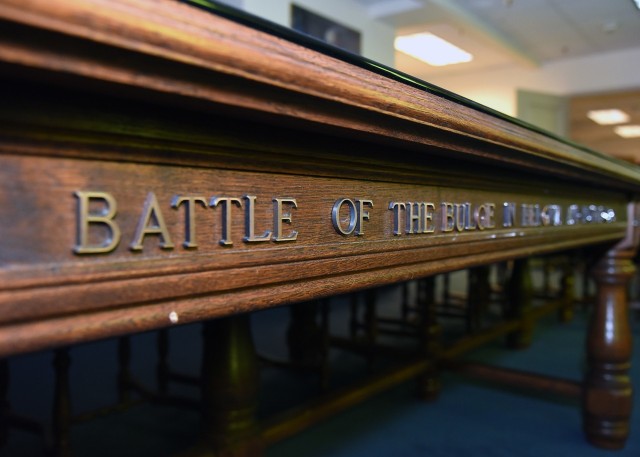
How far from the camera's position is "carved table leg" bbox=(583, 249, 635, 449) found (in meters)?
1.81

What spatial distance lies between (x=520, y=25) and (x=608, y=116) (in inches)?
276

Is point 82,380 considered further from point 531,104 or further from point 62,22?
point 531,104

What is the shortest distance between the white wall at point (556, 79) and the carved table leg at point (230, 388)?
25.0 feet

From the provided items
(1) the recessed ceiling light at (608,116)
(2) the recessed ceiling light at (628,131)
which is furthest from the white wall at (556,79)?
(2) the recessed ceiling light at (628,131)

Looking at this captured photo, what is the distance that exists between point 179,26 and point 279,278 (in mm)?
262

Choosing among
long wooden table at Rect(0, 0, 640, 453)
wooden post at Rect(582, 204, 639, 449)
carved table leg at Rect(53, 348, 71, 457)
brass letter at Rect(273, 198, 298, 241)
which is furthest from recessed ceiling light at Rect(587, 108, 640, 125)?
brass letter at Rect(273, 198, 298, 241)

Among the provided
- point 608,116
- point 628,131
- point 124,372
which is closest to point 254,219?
point 124,372

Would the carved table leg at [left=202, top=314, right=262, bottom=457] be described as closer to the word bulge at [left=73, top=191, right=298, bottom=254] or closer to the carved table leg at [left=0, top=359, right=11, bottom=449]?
the carved table leg at [left=0, top=359, right=11, bottom=449]

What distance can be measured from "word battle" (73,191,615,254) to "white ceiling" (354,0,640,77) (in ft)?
19.0

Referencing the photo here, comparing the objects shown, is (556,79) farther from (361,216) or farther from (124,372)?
(361,216)

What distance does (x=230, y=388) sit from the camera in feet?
4.65

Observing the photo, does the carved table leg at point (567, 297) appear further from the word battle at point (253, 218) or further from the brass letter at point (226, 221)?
the brass letter at point (226, 221)

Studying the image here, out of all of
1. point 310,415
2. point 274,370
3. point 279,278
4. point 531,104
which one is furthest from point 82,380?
point 531,104

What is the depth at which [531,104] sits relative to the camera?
29.1 ft
